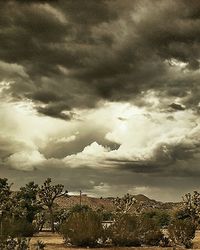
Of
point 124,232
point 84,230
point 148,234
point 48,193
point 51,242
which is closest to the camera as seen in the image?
point 84,230

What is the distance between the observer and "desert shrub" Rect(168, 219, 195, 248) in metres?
34.8

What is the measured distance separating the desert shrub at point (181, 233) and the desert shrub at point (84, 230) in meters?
5.84

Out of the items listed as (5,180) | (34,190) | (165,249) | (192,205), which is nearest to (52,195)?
(34,190)

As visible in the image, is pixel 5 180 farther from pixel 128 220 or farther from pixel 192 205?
pixel 192 205

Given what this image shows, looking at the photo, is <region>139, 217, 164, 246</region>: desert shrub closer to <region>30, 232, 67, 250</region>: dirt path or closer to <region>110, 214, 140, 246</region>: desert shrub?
<region>110, 214, 140, 246</region>: desert shrub

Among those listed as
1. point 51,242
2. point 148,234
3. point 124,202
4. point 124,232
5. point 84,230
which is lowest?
point 51,242

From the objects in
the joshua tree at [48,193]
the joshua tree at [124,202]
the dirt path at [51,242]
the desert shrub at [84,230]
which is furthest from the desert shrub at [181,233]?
the joshua tree at [124,202]

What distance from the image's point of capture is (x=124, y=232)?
3419cm

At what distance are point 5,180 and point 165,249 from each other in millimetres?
24649

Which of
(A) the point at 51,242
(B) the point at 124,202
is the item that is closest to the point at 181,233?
(A) the point at 51,242

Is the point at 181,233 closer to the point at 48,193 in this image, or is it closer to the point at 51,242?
the point at 51,242

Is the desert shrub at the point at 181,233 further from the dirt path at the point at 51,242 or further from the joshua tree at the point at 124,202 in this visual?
the joshua tree at the point at 124,202

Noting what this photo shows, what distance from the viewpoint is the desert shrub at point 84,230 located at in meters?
33.2

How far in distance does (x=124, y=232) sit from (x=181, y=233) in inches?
179
